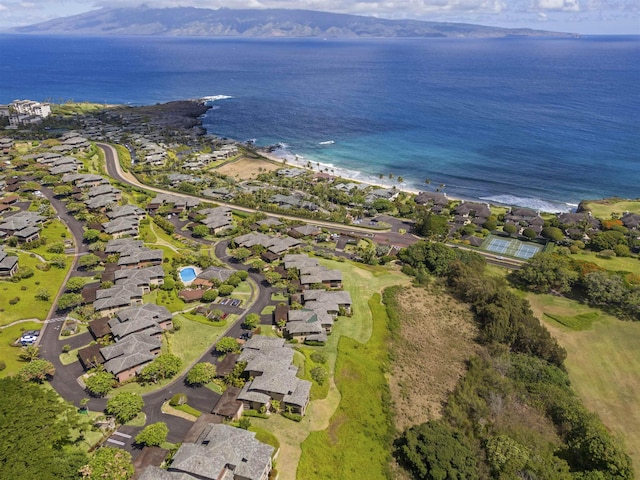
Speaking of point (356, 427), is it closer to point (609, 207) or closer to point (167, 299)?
point (167, 299)

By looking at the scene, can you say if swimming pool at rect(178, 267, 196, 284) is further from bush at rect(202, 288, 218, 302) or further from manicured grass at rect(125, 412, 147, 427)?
manicured grass at rect(125, 412, 147, 427)

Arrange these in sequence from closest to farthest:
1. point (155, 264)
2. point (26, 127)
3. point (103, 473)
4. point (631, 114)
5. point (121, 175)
A: point (103, 473)
point (155, 264)
point (121, 175)
point (26, 127)
point (631, 114)

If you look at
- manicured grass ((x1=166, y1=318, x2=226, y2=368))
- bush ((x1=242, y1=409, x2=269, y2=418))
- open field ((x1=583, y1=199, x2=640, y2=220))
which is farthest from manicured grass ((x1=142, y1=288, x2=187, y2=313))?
open field ((x1=583, y1=199, x2=640, y2=220))

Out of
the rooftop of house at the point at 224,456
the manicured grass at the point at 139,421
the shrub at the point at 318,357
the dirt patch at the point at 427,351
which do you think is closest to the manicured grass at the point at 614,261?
the dirt patch at the point at 427,351

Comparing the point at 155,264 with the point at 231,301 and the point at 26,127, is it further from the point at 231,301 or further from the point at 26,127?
the point at 26,127

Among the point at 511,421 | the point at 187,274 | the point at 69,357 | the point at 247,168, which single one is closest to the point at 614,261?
the point at 511,421

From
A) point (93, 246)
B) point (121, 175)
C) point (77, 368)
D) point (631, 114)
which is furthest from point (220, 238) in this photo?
point (631, 114)

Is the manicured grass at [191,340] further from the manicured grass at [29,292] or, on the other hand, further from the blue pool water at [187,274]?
the manicured grass at [29,292]
